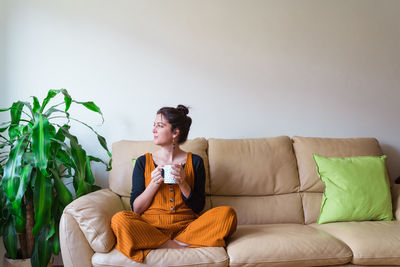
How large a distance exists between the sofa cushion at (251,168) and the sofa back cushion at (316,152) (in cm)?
6

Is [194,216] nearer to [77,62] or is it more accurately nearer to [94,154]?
[94,154]

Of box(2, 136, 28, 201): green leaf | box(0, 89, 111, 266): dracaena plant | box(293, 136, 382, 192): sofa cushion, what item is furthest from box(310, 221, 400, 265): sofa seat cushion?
box(2, 136, 28, 201): green leaf

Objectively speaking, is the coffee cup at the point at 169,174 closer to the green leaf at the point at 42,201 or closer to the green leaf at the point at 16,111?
the green leaf at the point at 42,201

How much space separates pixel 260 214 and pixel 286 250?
0.54m

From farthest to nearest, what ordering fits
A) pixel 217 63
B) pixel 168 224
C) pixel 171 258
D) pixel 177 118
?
pixel 217 63 < pixel 177 118 < pixel 168 224 < pixel 171 258

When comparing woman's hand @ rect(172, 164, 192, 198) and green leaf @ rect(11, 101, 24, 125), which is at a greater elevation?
green leaf @ rect(11, 101, 24, 125)

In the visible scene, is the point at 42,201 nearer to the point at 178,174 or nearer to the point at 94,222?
the point at 94,222

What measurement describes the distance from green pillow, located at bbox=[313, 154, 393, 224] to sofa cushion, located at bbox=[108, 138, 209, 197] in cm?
78

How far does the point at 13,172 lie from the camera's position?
73.5 inches

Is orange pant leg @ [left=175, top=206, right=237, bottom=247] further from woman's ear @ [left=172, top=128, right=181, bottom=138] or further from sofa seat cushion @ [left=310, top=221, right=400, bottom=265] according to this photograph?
sofa seat cushion @ [left=310, top=221, right=400, bottom=265]

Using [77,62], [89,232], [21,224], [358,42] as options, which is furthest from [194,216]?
[358,42]

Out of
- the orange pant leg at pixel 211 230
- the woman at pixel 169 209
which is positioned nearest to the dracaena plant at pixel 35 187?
the woman at pixel 169 209

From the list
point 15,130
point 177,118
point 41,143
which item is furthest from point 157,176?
point 15,130

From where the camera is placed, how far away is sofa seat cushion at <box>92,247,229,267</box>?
65.1 inches
